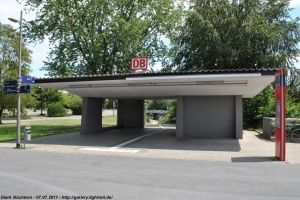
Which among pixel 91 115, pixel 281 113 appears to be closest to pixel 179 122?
pixel 91 115

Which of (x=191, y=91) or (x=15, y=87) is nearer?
(x=15, y=87)

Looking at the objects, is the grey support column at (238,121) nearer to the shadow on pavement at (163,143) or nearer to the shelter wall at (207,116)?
the shelter wall at (207,116)

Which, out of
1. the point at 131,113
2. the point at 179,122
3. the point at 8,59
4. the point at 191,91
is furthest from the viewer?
the point at 8,59

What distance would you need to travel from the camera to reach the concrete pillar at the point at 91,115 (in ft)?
58.8

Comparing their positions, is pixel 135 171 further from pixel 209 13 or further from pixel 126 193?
pixel 209 13

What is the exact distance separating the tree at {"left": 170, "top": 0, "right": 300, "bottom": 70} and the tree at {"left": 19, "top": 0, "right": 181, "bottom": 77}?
2.71 meters

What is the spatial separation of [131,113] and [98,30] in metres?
7.72

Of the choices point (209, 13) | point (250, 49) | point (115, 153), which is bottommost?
point (115, 153)

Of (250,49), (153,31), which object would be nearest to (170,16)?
(153,31)

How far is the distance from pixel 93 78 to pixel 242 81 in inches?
247

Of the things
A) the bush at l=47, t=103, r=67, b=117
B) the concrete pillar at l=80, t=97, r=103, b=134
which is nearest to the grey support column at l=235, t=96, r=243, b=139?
the concrete pillar at l=80, t=97, r=103, b=134

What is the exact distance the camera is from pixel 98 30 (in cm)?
2492

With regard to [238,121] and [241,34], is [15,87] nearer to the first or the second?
[238,121]

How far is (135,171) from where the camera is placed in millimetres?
7320
